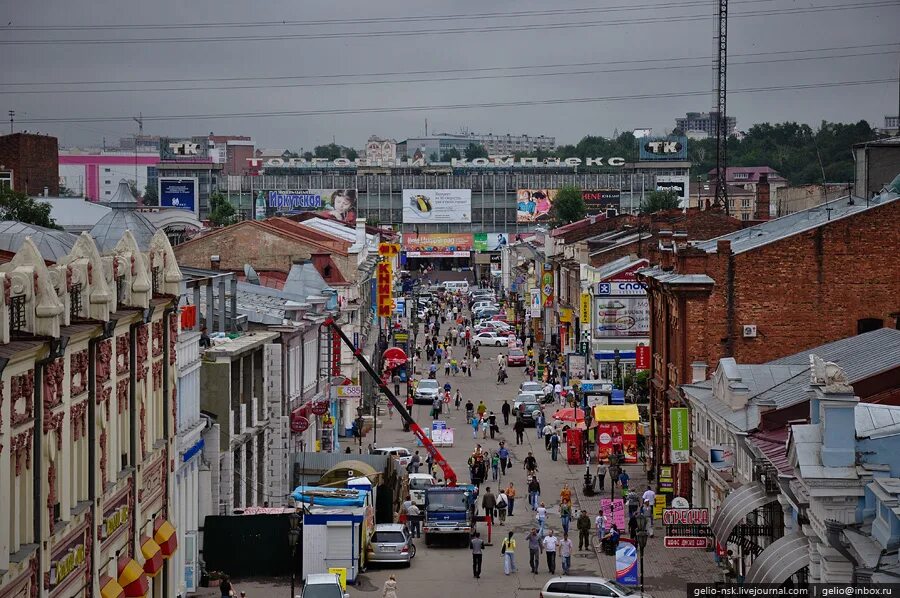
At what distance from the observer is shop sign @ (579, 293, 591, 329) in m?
76.3

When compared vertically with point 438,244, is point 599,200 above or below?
above

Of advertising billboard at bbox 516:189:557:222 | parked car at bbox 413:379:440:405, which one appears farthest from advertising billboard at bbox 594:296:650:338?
advertising billboard at bbox 516:189:557:222

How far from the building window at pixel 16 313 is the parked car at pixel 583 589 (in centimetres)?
1409

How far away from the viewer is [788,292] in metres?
46.3

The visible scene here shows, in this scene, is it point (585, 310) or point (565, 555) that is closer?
point (565, 555)

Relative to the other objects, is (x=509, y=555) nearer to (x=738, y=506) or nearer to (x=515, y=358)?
(x=738, y=506)

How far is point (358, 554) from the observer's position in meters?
37.1

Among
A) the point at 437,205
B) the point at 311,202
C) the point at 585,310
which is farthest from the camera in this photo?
the point at 437,205

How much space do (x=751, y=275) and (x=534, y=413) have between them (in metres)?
21.9

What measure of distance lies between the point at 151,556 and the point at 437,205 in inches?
6381

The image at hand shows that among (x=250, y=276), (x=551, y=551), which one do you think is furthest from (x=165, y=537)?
(x=250, y=276)

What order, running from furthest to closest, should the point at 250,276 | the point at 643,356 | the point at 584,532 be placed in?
the point at 250,276 → the point at 643,356 → the point at 584,532

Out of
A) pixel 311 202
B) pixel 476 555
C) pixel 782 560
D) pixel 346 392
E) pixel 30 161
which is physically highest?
pixel 311 202

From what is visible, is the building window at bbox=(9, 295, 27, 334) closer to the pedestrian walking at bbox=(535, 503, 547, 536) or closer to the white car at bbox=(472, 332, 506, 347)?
the pedestrian walking at bbox=(535, 503, 547, 536)
